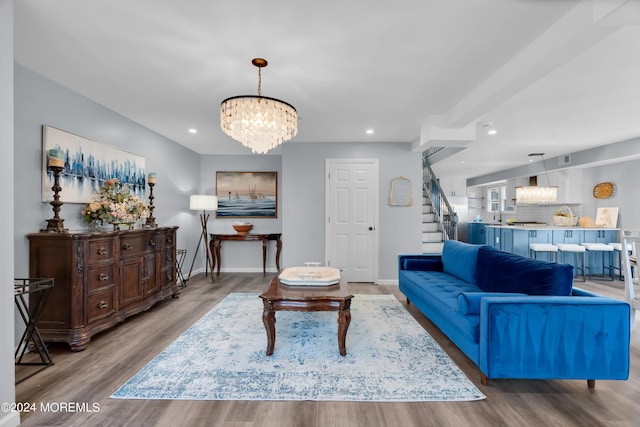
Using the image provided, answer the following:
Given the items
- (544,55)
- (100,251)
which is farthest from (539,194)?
(100,251)

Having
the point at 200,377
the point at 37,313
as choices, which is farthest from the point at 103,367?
the point at 200,377

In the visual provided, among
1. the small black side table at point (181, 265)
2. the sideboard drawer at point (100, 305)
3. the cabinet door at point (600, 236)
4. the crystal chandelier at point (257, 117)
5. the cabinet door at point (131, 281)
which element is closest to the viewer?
the crystal chandelier at point (257, 117)

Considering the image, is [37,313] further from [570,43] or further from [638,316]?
[638,316]

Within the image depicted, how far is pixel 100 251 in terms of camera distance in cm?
292

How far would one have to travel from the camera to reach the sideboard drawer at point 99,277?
280 cm

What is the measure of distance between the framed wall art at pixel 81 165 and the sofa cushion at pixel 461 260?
4.34 m

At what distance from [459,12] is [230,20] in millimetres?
1504

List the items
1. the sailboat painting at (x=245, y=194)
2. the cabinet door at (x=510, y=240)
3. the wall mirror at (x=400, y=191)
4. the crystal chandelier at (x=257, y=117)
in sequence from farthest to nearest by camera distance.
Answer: the sailboat painting at (x=245, y=194)
the cabinet door at (x=510, y=240)
the wall mirror at (x=400, y=191)
the crystal chandelier at (x=257, y=117)

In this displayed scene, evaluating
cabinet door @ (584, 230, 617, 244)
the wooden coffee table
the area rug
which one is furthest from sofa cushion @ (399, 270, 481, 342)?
cabinet door @ (584, 230, 617, 244)

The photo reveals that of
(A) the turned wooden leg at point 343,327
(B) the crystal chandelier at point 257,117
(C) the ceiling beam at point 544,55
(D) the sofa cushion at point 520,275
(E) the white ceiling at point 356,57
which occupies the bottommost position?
(A) the turned wooden leg at point 343,327

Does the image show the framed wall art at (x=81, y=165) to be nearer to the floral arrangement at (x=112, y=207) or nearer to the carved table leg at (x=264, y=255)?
the floral arrangement at (x=112, y=207)

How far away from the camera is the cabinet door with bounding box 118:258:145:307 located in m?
3.23

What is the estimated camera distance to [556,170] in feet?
22.8

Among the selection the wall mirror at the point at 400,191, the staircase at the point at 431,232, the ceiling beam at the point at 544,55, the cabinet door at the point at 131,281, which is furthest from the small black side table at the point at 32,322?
the staircase at the point at 431,232
